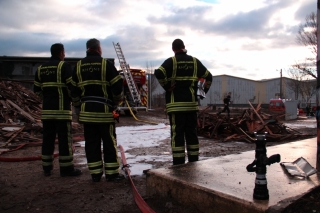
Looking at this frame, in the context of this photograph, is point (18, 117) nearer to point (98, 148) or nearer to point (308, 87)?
point (98, 148)

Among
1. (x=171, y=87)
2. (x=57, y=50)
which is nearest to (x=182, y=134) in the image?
(x=171, y=87)

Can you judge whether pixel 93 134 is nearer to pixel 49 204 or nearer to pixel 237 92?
pixel 49 204

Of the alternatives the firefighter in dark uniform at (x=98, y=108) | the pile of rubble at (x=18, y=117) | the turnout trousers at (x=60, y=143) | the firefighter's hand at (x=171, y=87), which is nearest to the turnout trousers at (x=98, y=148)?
the firefighter in dark uniform at (x=98, y=108)

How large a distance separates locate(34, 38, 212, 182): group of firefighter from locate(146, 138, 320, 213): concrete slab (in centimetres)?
80

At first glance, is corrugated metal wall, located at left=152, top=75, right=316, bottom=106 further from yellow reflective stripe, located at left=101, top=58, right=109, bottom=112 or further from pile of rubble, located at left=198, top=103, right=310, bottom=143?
yellow reflective stripe, located at left=101, top=58, right=109, bottom=112

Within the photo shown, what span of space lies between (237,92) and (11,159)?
65190 mm

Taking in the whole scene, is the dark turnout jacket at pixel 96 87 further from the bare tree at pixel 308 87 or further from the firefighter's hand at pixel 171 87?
the bare tree at pixel 308 87

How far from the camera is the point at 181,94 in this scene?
14.6 feet

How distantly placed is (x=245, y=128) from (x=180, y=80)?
6.01 meters

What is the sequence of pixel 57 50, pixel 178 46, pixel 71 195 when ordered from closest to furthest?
pixel 71 195 < pixel 178 46 < pixel 57 50

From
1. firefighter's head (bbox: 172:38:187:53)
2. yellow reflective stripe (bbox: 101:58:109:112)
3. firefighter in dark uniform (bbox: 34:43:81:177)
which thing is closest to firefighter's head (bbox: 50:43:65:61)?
firefighter in dark uniform (bbox: 34:43:81:177)

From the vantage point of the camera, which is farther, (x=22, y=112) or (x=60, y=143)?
(x=22, y=112)

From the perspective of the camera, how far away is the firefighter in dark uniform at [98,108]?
426cm

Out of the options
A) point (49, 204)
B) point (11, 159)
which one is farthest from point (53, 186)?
point (11, 159)
